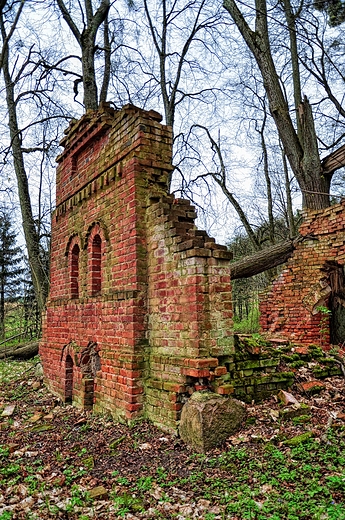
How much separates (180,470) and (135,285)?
7.10 feet

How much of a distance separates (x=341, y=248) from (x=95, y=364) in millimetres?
6251

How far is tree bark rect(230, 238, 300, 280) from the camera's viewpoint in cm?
1087

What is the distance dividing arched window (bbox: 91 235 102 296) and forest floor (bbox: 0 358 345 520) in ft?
6.25

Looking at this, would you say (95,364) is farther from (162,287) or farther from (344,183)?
(344,183)

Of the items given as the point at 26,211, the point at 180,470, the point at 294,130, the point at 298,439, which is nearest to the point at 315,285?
the point at 294,130

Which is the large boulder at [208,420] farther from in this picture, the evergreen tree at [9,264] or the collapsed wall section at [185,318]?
the evergreen tree at [9,264]

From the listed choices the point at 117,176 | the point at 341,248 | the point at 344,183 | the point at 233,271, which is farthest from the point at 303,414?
the point at 344,183

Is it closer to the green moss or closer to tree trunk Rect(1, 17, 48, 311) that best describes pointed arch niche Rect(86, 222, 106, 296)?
the green moss

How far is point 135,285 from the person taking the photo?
16.3 feet

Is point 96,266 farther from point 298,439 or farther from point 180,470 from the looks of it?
point 298,439

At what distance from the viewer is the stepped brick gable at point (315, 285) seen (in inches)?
371

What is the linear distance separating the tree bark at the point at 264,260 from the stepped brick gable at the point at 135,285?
5404 millimetres

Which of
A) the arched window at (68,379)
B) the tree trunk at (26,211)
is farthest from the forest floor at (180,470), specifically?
the tree trunk at (26,211)

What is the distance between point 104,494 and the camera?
10.3 feet
